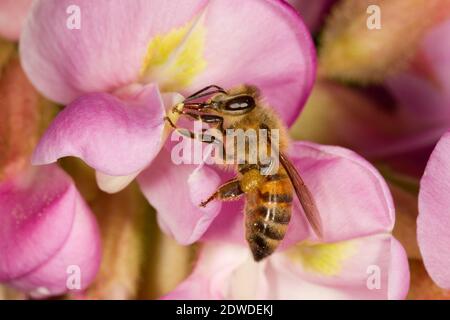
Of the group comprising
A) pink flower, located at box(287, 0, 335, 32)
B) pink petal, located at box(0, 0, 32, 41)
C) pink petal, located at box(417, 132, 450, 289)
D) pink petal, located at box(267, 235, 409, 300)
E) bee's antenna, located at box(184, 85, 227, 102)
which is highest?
pink petal, located at box(0, 0, 32, 41)

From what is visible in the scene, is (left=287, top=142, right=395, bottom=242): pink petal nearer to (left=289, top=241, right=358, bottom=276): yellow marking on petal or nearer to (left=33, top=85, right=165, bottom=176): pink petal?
(left=289, top=241, right=358, bottom=276): yellow marking on petal

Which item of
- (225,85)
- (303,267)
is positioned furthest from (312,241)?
(225,85)

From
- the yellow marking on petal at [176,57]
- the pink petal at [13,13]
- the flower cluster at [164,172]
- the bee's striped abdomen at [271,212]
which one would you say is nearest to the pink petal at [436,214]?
the flower cluster at [164,172]

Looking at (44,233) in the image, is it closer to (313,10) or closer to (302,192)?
(302,192)

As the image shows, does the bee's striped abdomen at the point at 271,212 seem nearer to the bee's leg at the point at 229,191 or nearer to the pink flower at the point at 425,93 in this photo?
the bee's leg at the point at 229,191

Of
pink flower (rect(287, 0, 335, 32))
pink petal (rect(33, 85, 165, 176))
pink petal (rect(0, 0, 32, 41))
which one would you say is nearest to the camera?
pink petal (rect(33, 85, 165, 176))

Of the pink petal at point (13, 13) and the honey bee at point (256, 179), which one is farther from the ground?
the pink petal at point (13, 13)

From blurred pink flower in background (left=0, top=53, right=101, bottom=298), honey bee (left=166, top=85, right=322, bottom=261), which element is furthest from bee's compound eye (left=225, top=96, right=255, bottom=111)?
blurred pink flower in background (left=0, top=53, right=101, bottom=298)

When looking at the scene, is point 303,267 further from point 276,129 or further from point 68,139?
point 68,139
